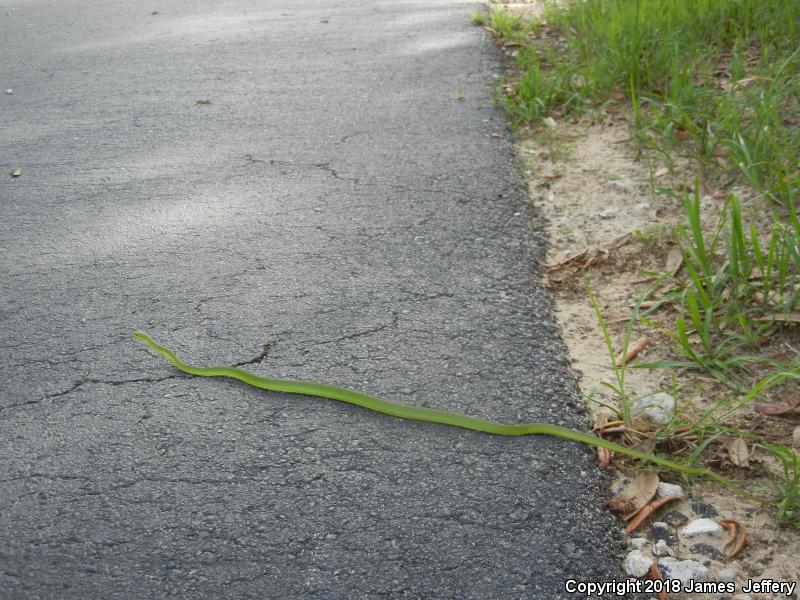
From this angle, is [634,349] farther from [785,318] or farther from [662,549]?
[662,549]

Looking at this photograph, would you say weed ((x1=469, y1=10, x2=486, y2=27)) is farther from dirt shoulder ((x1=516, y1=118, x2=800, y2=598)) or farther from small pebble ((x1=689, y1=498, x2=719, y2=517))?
small pebble ((x1=689, y1=498, x2=719, y2=517))

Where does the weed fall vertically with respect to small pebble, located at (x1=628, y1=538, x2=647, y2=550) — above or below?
above

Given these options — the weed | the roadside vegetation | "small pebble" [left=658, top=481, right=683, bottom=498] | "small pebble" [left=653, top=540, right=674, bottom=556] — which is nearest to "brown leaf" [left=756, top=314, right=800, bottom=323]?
the roadside vegetation

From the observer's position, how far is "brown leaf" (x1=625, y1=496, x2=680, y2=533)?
1881mm

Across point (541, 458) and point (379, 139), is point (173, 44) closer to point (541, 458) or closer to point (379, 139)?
point (379, 139)

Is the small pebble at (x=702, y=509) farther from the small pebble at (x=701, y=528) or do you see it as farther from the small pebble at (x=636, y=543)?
the small pebble at (x=636, y=543)

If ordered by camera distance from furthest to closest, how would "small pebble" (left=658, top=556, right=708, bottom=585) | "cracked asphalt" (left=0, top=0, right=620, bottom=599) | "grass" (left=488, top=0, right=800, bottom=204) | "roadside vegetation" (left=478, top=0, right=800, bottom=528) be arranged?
"grass" (left=488, top=0, right=800, bottom=204) < "roadside vegetation" (left=478, top=0, right=800, bottom=528) < "cracked asphalt" (left=0, top=0, right=620, bottom=599) < "small pebble" (left=658, top=556, right=708, bottom=585)

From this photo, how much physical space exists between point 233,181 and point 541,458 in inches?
92.2

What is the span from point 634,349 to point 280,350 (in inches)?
42.6

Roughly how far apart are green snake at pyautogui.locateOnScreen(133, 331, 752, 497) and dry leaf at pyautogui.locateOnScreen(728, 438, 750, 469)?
0.07 m

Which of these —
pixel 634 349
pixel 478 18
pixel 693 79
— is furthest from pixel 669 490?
pixel 478 18

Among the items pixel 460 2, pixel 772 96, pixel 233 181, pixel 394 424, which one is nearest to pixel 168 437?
pixel 394 424

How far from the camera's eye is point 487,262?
305 cm

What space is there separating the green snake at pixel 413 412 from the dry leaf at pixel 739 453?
2.9 inches
